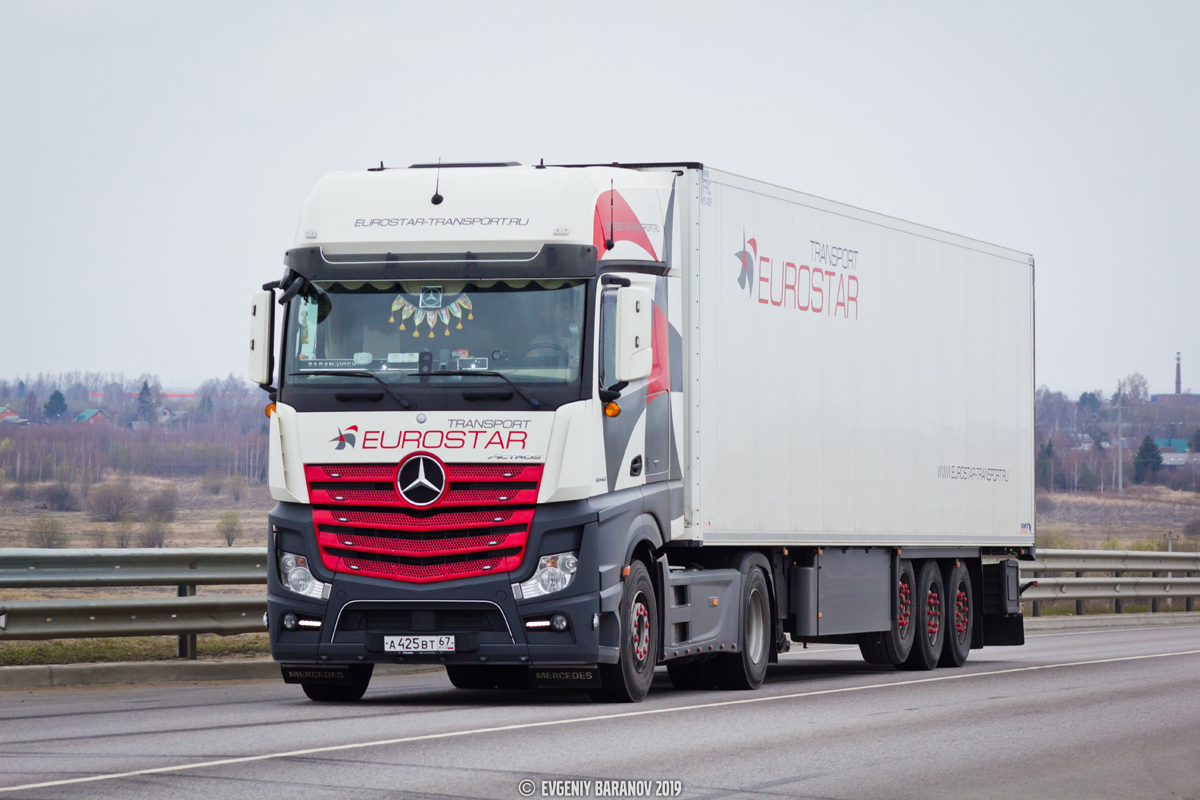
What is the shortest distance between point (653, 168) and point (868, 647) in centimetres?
647

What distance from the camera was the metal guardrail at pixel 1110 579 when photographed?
27594 millimetres

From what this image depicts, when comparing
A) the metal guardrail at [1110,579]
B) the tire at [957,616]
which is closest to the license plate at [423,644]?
the tire at [957,616]

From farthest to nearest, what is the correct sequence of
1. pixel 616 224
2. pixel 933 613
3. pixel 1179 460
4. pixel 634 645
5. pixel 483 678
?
pixel 1179 460 < pixel 933 613 < pixel 483 678 < pixel 616 224 < pixel 634 645

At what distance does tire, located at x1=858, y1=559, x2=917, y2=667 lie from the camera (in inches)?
704

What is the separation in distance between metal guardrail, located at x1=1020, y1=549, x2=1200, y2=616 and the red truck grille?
16.1 metres

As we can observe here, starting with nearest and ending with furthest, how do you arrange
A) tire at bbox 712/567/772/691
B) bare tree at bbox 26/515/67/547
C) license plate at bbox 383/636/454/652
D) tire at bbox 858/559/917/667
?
license plate at bbox 383/636/454/652
tire at bbox 712/567/772/691
tire at bbox 858/559/917/667
bare tree at bbox 26/515/67/547

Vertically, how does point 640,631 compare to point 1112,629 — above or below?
above

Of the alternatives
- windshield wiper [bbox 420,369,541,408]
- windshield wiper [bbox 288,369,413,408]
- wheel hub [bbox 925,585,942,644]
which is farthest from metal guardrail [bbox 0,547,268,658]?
wheel hub [bbox 925,585,942,644]

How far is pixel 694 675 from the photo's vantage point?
1512 centimetres

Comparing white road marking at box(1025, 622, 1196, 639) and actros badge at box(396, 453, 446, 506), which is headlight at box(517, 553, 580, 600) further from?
white road marking at box(1025, 622, 1196, 639)

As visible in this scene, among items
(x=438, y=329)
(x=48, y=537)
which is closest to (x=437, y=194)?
(x=438, y=329)

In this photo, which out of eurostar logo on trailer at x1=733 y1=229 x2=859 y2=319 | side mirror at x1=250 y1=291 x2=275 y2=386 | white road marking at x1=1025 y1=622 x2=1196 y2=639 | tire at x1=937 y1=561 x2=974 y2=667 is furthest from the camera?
white road marking at x1=1025 y1=622 x2=1196 y2=639

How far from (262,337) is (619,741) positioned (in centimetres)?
424

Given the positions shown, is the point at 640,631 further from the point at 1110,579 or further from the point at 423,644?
the point at 1110,579
